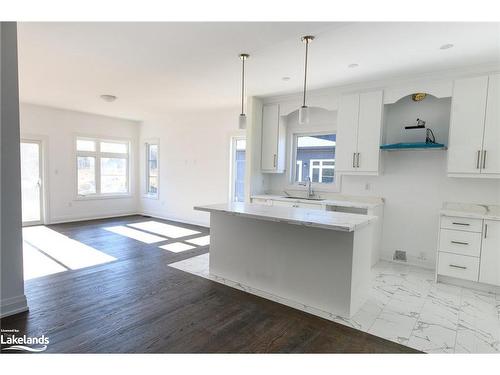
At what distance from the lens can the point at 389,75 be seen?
12.7 feet

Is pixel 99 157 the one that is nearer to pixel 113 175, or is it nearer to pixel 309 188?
pixel 113 175

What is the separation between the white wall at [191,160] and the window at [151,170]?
24 cm

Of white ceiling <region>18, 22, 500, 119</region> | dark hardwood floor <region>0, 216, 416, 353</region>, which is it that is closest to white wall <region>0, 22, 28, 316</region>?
dark hardwood floor <region>0, 216, 416, 353</region>

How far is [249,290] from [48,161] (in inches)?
231

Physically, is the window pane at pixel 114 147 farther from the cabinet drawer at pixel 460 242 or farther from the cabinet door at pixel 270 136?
the cabinet drawer at pixel 460 242

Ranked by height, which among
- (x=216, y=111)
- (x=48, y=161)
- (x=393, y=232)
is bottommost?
(x=393, y=232)

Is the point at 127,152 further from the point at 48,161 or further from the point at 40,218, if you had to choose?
the point at 40,218

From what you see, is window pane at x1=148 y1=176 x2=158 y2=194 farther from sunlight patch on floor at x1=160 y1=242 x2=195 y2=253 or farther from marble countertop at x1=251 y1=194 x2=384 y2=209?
marble countertop at x1=251 y1=194 x2=384 y2=209

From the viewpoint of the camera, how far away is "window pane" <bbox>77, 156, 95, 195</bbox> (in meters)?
7.05

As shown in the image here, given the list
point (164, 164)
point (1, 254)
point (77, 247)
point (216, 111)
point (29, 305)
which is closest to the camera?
point (1, 254)

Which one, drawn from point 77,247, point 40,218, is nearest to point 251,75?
point 77,247

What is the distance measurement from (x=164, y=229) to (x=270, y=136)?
310 centimetres

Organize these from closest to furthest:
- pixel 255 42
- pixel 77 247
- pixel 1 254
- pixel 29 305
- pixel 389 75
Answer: pixel 1 254, pixel 29 305, pixel 255 42, pixel 389 75, pixel 77 247

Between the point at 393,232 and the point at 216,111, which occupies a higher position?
the point at 216,111
